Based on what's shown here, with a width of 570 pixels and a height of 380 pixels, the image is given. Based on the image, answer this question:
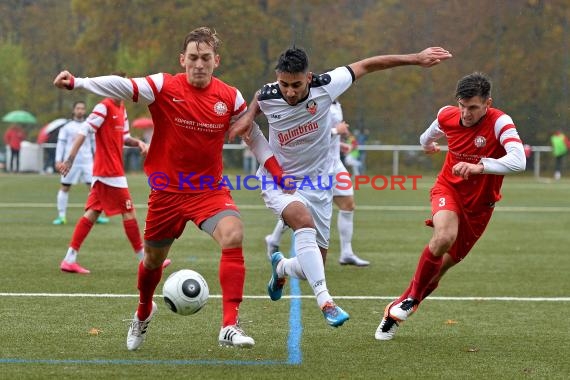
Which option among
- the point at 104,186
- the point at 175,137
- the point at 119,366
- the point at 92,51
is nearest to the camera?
the point at 119,366

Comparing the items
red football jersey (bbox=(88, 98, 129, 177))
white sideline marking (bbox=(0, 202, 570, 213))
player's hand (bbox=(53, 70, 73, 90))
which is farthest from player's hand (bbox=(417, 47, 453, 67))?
white sideline marking (bbox=(0, 202, 570, 213))

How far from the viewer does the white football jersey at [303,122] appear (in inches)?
273

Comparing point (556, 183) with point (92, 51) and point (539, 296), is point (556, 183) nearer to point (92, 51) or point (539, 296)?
point (92, 51)

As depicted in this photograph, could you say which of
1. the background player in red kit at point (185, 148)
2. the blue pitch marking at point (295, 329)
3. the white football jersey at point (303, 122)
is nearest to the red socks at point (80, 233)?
the blue pitch marking at point (295, 329)

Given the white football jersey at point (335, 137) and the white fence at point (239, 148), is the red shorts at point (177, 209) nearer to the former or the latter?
the white football jersey at point (335, 137)

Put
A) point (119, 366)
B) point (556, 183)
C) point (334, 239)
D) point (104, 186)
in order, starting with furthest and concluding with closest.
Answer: point (556, 183) < point (334, 239) < point (104, 186) < point (119, 366)

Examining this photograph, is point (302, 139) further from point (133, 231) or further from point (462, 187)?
point (133, 231)

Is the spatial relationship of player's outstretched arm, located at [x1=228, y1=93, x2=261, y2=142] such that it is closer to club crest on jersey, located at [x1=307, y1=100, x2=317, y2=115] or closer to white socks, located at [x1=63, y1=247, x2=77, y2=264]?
club crest on jersey, located at [x1=307, y1=100, x2=317, y2=115]

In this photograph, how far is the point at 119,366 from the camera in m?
5.82

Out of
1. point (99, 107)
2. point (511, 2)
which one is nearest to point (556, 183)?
point (511, 2)

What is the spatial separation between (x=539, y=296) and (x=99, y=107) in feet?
16.3

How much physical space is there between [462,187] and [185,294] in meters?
2.24

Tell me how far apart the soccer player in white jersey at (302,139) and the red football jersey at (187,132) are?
0.52ft

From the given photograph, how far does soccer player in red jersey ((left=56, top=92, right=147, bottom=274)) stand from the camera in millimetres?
10375
